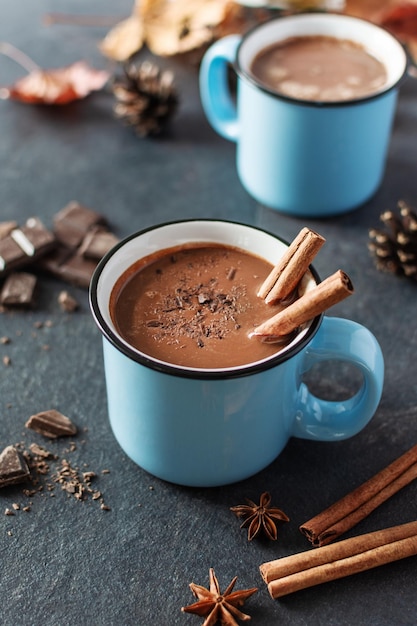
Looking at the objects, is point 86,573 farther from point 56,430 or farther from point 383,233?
point 383,233

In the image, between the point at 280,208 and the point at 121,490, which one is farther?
the point at 280,208

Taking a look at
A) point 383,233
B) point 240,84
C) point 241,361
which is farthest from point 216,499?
point 240,84

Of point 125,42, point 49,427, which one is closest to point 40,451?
point 49,427

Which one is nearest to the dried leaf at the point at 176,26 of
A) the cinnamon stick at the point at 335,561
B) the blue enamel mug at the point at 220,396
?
the blue enamel mug at the point at 220,396

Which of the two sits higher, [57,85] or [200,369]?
[200,369]

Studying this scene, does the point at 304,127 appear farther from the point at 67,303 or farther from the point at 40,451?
the point at 40,451

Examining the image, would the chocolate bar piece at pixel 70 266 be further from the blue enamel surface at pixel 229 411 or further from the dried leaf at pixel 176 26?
the dried leaf at pixel 176 26

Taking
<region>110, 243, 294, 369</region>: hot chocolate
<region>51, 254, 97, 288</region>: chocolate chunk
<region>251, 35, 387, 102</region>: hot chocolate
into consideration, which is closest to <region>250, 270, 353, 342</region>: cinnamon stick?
<region>110, 243, 294, 369</region>: hot chocolate
